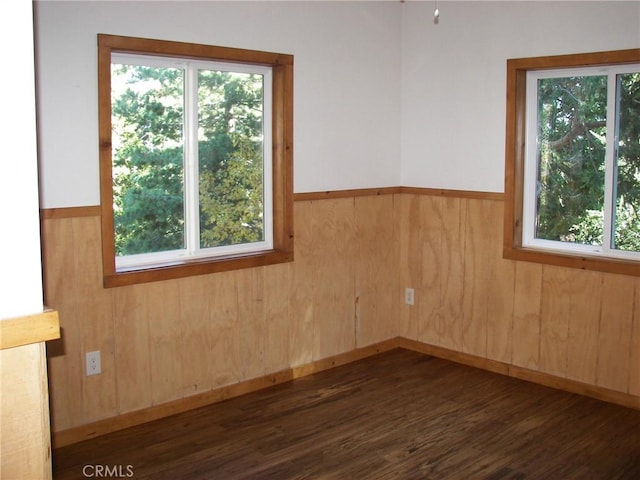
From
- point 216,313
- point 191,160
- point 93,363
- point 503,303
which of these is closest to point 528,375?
point 503,303

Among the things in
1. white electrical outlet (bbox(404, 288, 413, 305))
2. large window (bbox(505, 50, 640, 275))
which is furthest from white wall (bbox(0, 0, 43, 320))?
white electrical outlet (bbox(404, 288, 413, 305))

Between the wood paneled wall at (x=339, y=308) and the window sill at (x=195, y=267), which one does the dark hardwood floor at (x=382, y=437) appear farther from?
the window sill at (x=195, y=267)

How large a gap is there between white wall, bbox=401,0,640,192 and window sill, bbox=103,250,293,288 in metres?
1.30

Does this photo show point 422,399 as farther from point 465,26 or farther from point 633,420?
point 465,26

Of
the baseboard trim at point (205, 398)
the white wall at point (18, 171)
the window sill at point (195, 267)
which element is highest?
the white wall at point (18, 171)

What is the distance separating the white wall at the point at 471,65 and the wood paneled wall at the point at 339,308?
239 mm

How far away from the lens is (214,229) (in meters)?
4.11

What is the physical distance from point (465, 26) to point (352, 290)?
6.26 ft

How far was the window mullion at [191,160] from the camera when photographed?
12.8ft

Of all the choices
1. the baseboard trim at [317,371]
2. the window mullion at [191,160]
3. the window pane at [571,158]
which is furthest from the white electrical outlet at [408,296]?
the window mullion at [191,160]

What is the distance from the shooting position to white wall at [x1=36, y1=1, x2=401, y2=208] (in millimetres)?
3311

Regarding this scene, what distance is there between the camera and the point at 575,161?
13.8ft

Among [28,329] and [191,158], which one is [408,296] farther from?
[28,329]

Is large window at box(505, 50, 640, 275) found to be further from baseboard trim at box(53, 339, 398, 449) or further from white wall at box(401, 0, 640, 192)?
baseboard trim at box(53, 339, 398, 449)
